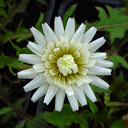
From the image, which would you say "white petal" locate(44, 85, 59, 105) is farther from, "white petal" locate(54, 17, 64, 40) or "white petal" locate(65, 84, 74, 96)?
"white petal" locate(54, 17, 64, 40)

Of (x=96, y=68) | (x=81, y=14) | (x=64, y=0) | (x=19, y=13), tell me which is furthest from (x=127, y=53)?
(x=19, y=13)

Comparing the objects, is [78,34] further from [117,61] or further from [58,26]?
[117,61]

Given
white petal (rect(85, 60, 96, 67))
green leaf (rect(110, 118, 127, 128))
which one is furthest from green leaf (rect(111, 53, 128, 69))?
white petal (rect(85, 60, 96, 67))

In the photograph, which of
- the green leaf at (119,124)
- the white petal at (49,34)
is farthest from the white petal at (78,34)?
the green leaf at (119,124)

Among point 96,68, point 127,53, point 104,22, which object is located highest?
point 96,68

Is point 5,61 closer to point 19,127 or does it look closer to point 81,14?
point 19,127

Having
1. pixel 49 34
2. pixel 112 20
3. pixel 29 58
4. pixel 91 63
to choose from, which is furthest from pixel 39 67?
pixel 112 20

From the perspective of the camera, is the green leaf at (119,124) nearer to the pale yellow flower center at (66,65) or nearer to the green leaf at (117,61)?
the green leaf at (117,61)
